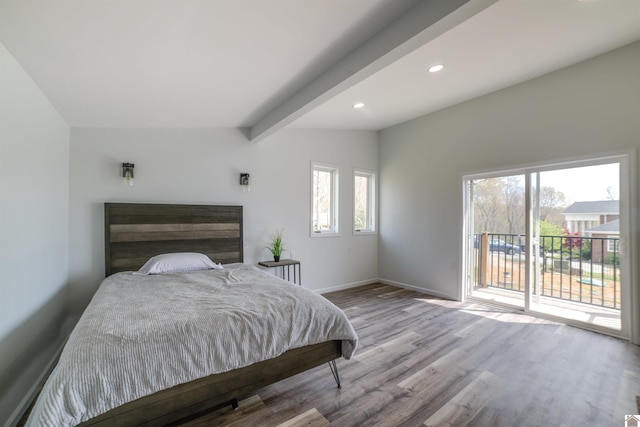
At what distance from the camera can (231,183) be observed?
4059 mm

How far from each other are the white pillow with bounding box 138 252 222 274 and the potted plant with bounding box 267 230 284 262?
990mm

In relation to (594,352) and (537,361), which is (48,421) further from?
(594,352)

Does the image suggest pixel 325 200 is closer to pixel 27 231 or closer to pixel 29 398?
pixel 27 231

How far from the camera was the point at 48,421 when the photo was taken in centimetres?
118

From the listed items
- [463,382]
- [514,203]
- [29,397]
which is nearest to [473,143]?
[514,203]

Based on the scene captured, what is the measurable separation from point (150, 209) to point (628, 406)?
474cm

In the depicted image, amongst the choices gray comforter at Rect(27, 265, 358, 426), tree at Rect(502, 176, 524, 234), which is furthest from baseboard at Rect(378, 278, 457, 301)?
gray comforter at Rect(27, 265, 358, 426)

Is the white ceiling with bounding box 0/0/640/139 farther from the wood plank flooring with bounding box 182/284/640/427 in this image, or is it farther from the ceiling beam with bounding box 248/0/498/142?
the wood plank flooring with bounding box 182/284/640/427

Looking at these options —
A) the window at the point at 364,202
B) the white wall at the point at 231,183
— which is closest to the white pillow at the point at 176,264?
the white wall at the point at 231,183

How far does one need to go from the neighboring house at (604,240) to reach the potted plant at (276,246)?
4003 millimetres

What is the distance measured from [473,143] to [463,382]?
332cm

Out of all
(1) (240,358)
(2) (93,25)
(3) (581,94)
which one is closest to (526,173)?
(3) (581,94)

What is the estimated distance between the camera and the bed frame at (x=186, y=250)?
4.99 feet

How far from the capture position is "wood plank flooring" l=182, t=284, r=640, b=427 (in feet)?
6.03
